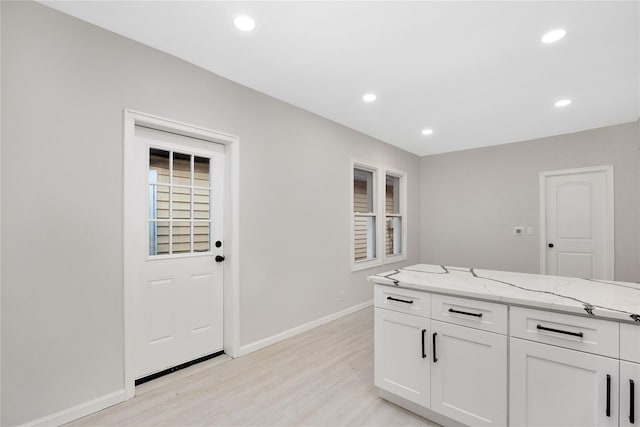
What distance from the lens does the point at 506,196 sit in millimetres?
4836

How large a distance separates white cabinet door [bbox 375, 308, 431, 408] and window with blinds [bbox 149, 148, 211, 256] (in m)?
1.74

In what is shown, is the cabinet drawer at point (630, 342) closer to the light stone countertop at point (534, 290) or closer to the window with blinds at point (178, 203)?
the light stone countertop at point (534, 290)

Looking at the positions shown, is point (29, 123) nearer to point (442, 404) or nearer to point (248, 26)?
point (248, 26)

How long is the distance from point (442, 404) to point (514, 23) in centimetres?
257

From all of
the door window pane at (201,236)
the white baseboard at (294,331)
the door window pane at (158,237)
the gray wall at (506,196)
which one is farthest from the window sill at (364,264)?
the door window pane at (158,237)

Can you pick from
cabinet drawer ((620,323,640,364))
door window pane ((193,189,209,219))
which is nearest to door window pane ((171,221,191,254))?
door window pane ((193,189,209,219))

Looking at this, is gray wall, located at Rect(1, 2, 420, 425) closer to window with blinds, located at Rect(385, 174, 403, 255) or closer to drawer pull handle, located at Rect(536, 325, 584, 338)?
drawer pull handle, located at Rect(536, 325, 584, 338)

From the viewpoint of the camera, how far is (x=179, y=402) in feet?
6.61

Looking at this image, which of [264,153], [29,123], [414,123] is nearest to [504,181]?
[414,123]

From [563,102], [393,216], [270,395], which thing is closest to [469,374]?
[270,395]

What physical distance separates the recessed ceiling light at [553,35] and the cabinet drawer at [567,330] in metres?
1.98

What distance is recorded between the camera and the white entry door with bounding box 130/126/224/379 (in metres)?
2.24

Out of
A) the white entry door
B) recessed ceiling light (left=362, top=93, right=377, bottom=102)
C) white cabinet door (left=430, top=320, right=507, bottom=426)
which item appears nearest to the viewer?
white cabinet door (left=430, top=320, right=507, bottom=426)

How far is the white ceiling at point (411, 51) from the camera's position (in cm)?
185
